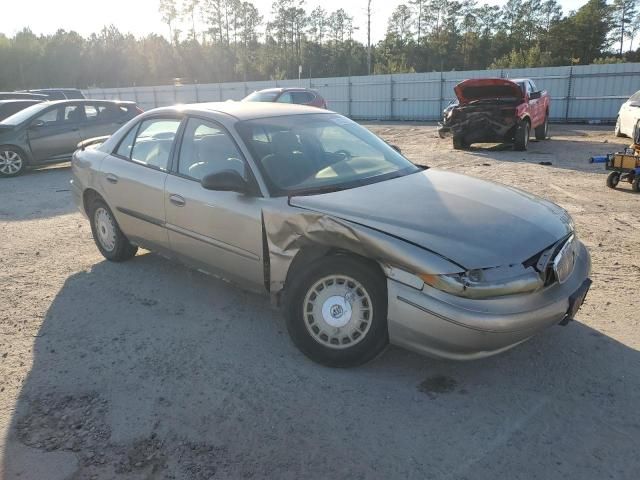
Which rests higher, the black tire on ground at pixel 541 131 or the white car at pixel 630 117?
the white car at pixel 630 117

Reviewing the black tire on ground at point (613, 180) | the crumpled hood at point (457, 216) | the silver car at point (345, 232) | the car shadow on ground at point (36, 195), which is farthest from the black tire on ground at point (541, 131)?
the crumpled hood at point (457, 216)

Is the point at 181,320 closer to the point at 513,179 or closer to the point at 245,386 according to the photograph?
the point at 245,386

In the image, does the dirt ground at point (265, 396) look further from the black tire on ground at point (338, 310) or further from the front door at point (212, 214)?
the front door at point (212, 214)

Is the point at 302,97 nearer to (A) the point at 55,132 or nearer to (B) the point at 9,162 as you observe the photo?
(A) the point at 55,132

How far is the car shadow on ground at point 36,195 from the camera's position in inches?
318

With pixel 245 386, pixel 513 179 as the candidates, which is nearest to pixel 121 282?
pixel 245 386

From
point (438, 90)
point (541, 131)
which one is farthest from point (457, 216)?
point (438, 90)

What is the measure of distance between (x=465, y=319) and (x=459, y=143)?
11.2 meters

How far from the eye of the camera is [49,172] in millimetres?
12555

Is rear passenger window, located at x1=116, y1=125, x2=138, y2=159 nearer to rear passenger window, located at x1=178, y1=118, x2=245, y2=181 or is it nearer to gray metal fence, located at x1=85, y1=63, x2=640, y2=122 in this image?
rear passenger window, located at x1=178, y1=118, x2=245, y2=181

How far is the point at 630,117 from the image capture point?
43.9ft

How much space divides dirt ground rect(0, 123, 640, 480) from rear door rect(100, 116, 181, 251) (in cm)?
56

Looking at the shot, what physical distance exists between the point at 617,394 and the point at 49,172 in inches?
501

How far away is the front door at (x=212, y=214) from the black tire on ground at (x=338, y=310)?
20.2 inches
